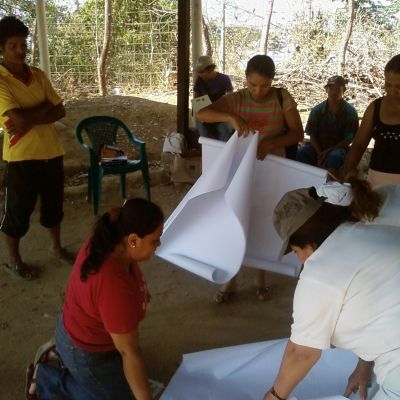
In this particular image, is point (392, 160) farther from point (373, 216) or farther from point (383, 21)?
point (383, 21)

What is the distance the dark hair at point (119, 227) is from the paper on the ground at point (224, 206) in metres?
0.59

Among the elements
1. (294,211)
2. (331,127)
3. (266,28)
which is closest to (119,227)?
(294,211)

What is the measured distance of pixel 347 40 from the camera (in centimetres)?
882

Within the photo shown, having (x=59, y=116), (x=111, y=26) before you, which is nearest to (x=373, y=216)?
(x=59, y=116)

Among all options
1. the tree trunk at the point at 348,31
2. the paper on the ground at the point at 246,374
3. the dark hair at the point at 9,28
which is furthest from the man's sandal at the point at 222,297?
the tree trunk at the point at 348,31

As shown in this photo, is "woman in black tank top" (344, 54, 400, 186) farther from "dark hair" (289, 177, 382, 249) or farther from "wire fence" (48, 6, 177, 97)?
"wire fence" (48, 6, 177, 97)

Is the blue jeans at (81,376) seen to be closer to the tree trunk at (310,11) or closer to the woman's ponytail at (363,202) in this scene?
the woman's ponytail at (363,202)

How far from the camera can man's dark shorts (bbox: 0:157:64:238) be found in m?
3.06

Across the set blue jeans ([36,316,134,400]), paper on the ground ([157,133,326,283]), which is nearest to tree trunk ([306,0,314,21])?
paper on the ground ([157,133,326,283])

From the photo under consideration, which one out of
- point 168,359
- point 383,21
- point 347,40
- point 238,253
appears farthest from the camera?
point 383,21

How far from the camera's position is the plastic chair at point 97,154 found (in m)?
4.49

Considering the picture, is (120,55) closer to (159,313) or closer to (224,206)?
(159,313)

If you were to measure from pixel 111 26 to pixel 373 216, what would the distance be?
934 cm

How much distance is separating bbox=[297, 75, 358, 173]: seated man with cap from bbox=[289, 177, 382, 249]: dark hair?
3139 mm
